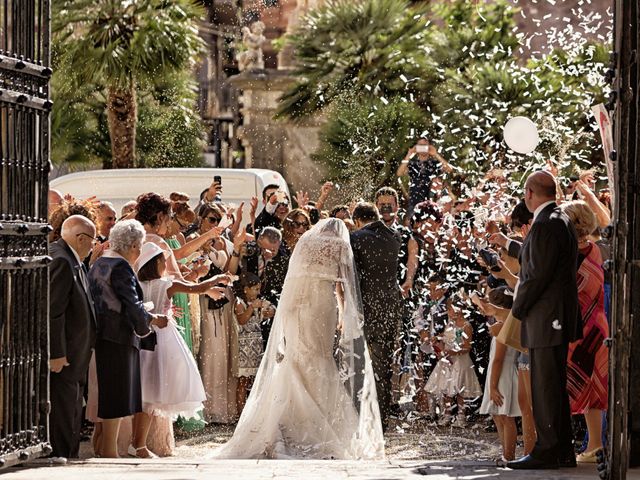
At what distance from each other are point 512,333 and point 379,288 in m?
2.87

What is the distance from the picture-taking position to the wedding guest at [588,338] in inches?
381

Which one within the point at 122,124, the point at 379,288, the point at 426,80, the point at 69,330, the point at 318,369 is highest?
the point at 426,80

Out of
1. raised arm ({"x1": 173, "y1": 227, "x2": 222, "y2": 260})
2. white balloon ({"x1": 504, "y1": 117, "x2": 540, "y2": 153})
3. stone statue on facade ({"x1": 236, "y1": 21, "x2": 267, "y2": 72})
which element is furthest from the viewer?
stone statue on facade ({"x1": 236, "y1": 21, "x2": 267, "y2": 72})

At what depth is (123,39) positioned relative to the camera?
25812 mm

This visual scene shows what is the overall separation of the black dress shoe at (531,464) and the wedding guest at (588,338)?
89cm

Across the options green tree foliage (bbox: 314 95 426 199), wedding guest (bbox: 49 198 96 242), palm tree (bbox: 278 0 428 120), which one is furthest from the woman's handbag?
palm tree (bbox: 278 0 428 120)

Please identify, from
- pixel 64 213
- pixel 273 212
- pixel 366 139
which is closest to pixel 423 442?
pixel 64 213

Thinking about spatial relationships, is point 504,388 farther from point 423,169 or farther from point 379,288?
point 423,169

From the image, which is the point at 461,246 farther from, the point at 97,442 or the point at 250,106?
the point at 250,106

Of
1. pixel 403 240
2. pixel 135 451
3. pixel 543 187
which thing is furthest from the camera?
pixel 403 240

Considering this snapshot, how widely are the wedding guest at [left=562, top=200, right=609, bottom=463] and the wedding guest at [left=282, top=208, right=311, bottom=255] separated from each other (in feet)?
12.0

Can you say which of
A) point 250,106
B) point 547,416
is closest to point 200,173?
point 547,416

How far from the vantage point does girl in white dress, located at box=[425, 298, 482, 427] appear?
12.7 m

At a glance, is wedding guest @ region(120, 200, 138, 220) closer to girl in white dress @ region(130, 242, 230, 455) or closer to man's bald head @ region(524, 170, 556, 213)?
girl in white dress @ region(130, 242, 230, 455)
